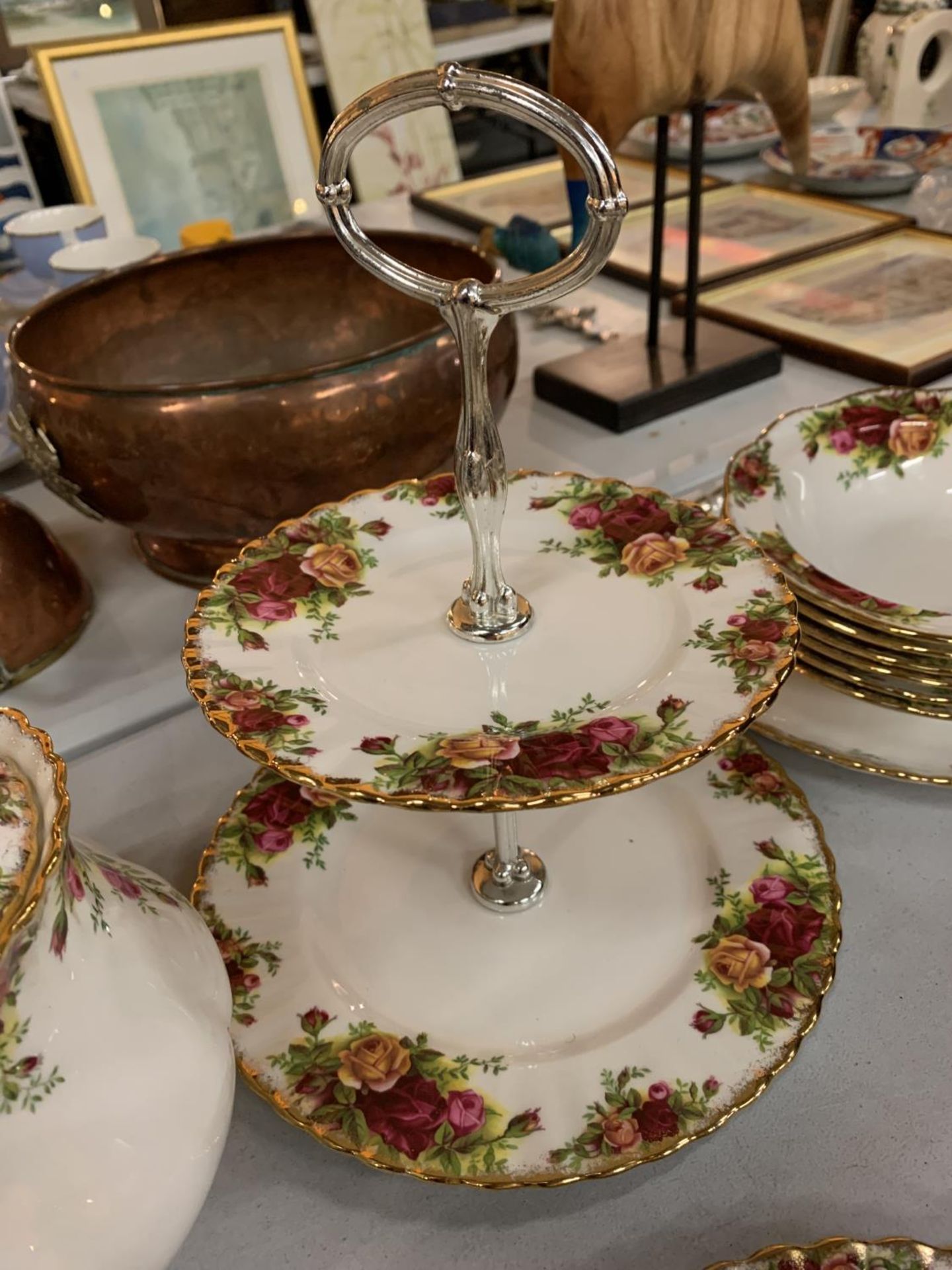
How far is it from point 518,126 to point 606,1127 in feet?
8.04

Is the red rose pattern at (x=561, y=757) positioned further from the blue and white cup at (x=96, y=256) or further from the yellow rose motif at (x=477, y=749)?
the blue and white cup at (x=96, y=256)

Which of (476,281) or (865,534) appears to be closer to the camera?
(476,281)

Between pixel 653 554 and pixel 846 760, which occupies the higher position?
pixel 653 554

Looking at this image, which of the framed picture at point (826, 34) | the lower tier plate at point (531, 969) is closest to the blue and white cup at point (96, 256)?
the lower tier plate at point (531, 969)

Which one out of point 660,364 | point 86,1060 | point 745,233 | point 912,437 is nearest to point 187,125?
point 745,233

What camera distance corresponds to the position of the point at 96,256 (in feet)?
3.02

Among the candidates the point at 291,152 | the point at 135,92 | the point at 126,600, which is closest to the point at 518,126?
the point at 291,152

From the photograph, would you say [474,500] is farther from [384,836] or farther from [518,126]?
[518,126]

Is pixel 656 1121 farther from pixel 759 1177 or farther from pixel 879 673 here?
pixel 879 673

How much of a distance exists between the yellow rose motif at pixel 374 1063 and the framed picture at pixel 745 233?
0.69 meters

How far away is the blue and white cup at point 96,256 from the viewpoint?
899 millimetres

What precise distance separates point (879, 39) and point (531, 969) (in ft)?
4.04

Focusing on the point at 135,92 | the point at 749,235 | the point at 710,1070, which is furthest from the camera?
the point at 135,92

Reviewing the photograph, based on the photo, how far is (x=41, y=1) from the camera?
6.70 feet
